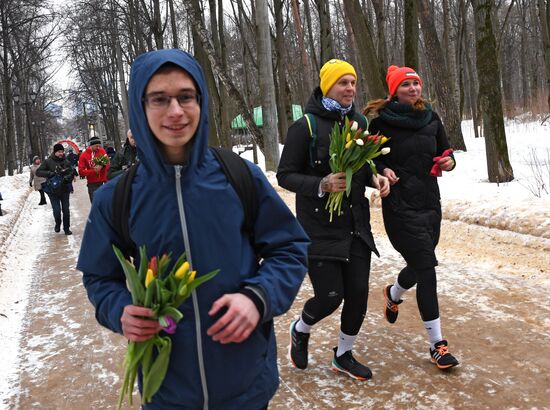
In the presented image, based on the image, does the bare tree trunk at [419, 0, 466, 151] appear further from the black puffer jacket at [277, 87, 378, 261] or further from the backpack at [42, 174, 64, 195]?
the black puffer jacket at [277, 87, 378, 261]

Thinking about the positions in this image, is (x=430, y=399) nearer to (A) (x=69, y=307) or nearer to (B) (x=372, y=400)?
(B) (x=372, y=400)

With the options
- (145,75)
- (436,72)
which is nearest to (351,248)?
(145,75)

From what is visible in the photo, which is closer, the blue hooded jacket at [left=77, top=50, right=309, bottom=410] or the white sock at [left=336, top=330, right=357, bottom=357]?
the blue hooded jacket at [left=77, top=50, right=309, bottom=410]

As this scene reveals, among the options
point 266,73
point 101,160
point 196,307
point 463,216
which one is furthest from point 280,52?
point 196,307

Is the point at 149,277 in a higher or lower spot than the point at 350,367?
higher

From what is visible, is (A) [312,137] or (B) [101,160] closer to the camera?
(A) [312,137]

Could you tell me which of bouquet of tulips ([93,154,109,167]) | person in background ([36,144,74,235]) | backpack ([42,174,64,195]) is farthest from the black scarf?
backpack ([42,174,64,195])

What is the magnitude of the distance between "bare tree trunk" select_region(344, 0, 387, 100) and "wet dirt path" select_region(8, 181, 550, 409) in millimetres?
7169

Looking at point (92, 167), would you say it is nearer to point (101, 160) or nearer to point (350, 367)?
point (101, 160)

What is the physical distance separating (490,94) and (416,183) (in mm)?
6599

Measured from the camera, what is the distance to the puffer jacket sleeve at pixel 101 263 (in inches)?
71.9

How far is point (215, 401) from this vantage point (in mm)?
1815

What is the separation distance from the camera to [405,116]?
3.76 m

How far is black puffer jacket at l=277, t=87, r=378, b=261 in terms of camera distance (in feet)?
11.3
